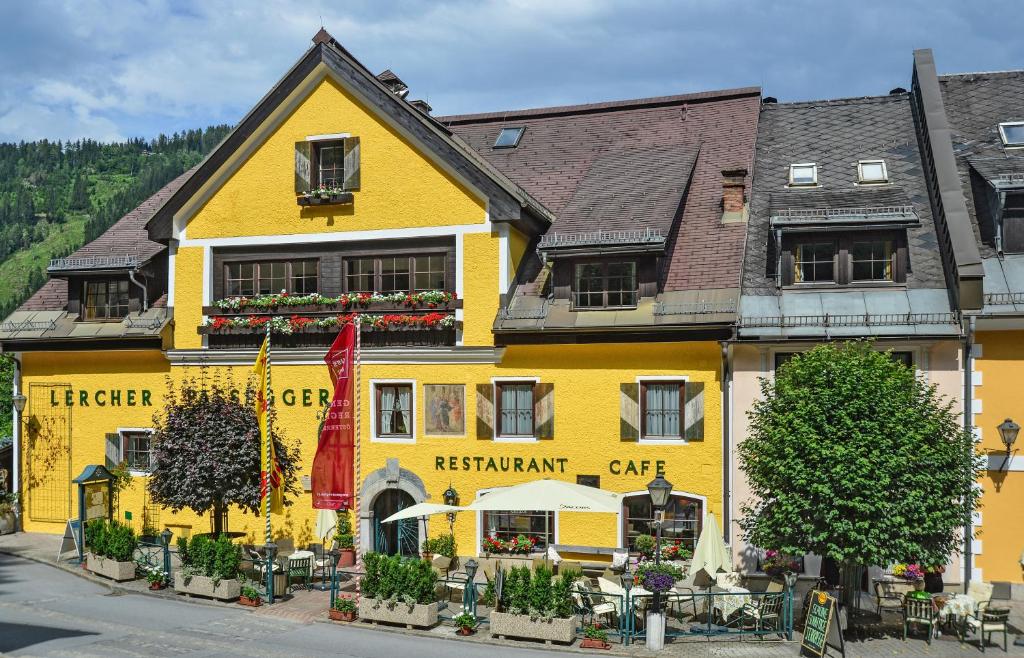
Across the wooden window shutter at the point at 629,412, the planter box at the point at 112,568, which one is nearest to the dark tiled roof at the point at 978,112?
the wooden window shutter at the point at 629,412

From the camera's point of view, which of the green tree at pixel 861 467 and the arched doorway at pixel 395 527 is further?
the arched doorway at pixel 395 527

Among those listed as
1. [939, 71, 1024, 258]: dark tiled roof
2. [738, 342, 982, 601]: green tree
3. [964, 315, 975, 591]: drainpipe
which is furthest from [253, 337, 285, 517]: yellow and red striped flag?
[939, 71, 1024, 258]: dark tiled roof

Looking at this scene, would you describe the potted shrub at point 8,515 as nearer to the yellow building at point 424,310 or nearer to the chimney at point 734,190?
the yellow building at point 424,310

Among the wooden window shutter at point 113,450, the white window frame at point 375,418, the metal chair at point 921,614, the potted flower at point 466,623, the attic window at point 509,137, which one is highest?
the attic window at point 509,137

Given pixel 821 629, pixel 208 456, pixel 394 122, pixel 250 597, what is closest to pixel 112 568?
pixel 208 456

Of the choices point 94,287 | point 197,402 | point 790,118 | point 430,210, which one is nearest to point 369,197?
point 430,210

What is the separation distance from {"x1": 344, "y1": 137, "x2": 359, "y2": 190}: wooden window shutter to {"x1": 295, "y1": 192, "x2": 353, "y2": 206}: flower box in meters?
0.28

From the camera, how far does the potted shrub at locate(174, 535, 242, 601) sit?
74.3ft

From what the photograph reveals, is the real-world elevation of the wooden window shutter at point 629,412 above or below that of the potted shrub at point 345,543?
above

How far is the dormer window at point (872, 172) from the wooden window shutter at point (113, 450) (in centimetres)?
2213

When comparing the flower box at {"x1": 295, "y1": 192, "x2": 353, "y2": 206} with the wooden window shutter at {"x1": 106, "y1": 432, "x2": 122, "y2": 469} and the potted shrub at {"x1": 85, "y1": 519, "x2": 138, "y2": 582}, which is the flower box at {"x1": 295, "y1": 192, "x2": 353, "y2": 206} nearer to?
the wooden window shutter at {"x1": 106, "y1": 432, "x2": 122, "y2": 469}

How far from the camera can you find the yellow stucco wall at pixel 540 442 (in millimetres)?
24078

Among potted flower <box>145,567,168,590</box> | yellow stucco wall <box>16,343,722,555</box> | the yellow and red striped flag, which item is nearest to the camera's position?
the yellow and red striped flag

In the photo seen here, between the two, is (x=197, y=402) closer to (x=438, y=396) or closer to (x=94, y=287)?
(x=438, y=396)
